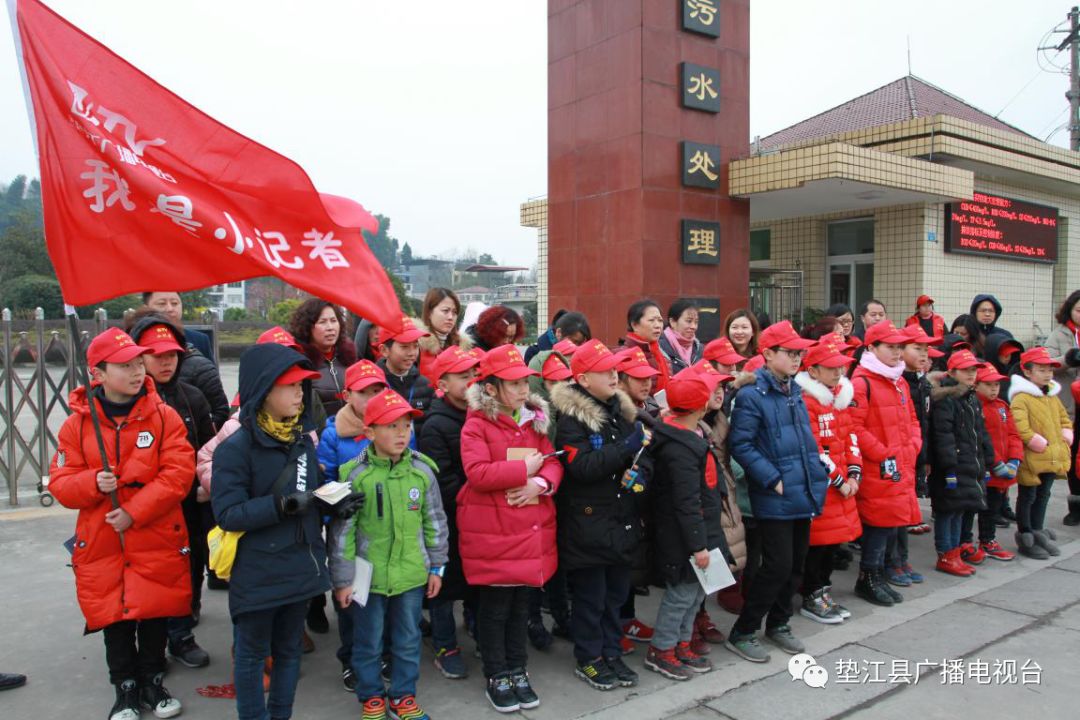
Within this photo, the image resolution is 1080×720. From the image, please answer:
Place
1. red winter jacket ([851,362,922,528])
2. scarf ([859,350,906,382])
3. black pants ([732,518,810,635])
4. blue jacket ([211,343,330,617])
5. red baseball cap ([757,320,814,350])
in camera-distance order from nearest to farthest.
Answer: blue jacket ([211,343,330,617])
black pants ([732,518,810,635])
red baseball cap ([757,320,814,350])
red winter jacket ([851,362,922,528])
scarf ([859,350,906,382])

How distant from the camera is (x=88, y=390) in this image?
3.21 meters

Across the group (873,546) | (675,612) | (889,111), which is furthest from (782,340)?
(889,111)

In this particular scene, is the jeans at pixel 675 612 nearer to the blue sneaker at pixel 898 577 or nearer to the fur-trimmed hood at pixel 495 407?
the fur-trimmed hood at pixel 495 407

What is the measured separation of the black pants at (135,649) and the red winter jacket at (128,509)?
4.1 inches

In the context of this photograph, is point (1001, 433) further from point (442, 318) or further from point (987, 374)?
point (442, 318)

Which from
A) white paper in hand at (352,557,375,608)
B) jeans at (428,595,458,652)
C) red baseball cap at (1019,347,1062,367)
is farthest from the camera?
red baseball cap at (1019,347,1062,367)

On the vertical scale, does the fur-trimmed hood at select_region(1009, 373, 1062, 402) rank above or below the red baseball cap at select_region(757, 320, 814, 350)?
below

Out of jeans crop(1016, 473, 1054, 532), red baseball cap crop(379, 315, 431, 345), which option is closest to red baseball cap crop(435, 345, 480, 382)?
red baseball cap crop(379, 315, 431, 345)

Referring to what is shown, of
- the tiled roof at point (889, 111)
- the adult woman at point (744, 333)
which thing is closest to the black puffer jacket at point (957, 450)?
the adult woman at point (744, 333)

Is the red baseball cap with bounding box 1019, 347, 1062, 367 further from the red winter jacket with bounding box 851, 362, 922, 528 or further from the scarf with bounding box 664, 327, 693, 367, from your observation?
the scarf with bounding box 664, 327, 693, 367

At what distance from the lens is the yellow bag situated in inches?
120

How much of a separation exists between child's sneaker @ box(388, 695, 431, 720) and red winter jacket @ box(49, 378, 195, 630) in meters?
1.05

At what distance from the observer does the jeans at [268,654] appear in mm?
3115

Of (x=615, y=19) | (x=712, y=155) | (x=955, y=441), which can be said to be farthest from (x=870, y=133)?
(x=955, y=441)
